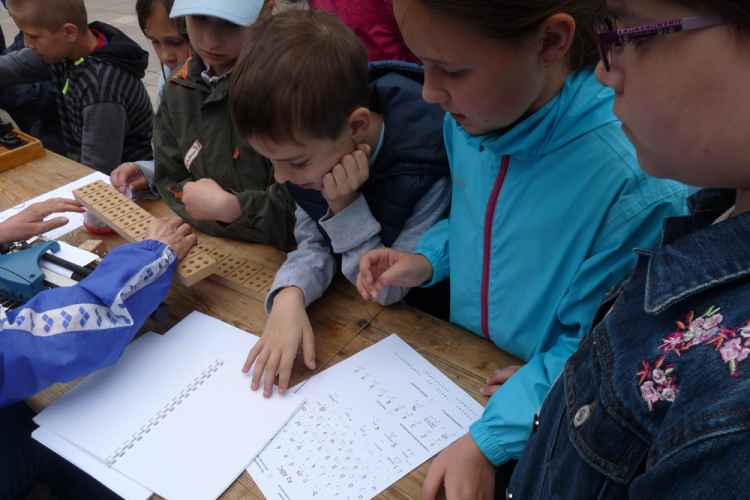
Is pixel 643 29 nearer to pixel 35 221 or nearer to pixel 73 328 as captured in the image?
pixel 73 328

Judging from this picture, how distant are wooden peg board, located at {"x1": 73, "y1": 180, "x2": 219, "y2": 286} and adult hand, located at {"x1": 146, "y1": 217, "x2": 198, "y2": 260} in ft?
0.06

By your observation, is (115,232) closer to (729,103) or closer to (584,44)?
(584,44)

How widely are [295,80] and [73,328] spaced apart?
574mm

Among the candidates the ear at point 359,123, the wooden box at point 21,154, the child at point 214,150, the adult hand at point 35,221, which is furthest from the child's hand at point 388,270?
the wooden box at point 21,154

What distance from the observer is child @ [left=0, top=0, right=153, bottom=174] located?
1976mm

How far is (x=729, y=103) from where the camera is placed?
0.37m

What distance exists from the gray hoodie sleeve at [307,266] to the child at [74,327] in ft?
0.76

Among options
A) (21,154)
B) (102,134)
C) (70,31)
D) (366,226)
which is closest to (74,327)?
(366,226)

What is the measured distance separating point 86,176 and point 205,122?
1.65 feet

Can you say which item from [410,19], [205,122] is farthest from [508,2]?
[205,122]

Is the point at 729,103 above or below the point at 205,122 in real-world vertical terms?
above

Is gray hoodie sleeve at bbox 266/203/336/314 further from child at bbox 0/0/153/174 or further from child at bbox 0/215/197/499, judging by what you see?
child at bbox 0/0/153/174

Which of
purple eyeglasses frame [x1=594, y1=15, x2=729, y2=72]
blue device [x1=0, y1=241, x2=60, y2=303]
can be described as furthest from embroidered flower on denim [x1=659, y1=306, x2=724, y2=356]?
blue device [x1=0, y1=241, x2=60, y2=303]

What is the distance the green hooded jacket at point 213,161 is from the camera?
3.98 ft
